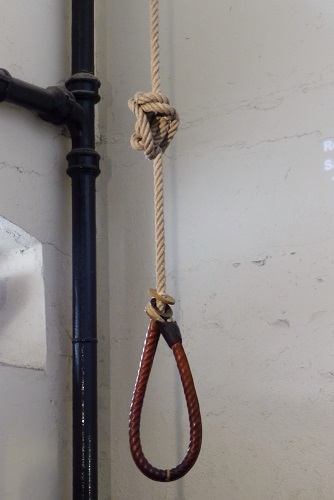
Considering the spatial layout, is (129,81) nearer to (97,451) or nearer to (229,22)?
(229,22)

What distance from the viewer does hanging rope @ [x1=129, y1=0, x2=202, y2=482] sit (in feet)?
4.17

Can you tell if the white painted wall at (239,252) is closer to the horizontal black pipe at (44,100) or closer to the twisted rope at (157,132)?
the horizontal black pipe at (44,100)

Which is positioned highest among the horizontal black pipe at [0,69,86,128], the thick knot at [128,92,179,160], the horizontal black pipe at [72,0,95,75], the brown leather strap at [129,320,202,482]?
the horizontal black pipe at [72,0,95,75]

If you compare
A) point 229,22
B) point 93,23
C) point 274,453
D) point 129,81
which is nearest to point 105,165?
point 129,81

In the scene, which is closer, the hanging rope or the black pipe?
the hanging rope

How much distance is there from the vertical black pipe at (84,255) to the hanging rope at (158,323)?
0.64 m

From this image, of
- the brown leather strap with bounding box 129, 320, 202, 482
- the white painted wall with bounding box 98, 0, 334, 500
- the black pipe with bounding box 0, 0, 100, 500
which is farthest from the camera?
the black pipe with bounding box 0, 0, 100, 500

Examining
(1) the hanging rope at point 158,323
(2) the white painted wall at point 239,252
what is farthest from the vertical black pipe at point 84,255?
(1) the hanging rope at point 158,323

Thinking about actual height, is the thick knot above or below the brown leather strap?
above

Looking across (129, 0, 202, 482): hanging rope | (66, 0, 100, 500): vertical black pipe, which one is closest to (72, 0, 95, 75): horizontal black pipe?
(66, 0, 100, 500): vertical black pipe

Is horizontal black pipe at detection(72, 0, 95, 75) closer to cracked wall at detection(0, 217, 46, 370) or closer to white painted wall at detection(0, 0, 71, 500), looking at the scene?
white painted wall at detection(0, 0, 71, 500)

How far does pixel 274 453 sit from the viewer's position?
1.76m

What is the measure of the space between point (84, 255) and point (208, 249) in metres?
0.35

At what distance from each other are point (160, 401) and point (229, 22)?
1.09m
